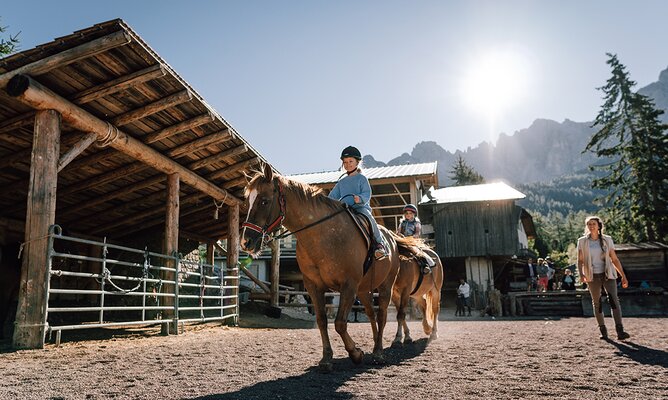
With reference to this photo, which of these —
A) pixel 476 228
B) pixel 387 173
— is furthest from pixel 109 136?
pixel 476 228

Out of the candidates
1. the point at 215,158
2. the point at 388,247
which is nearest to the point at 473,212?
the point at 215,158

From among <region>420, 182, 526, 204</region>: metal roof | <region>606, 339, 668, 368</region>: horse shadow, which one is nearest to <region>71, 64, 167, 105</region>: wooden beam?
<region>606, 339, 668, 368</region>: horse shadow

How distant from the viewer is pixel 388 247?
18.5 feet

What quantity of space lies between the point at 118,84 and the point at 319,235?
4.79m

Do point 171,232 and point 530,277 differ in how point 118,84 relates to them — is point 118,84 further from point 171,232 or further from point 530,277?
point 530,277

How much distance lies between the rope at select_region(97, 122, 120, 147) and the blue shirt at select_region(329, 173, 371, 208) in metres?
4.79

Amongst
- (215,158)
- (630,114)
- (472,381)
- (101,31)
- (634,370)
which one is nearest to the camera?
(472,381)

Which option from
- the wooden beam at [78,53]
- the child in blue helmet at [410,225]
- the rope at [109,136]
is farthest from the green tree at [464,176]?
the wooden beam at [78,53]

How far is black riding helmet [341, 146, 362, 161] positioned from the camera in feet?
19.2

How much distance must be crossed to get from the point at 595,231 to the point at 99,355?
7.85 meters

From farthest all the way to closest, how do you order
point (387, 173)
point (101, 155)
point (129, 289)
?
point (387, 173)
point (129, 289)
point (101, 155)

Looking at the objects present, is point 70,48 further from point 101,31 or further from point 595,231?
point 595,231

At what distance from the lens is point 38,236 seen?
603cm

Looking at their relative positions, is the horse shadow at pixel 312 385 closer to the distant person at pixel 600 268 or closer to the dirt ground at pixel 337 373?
the dirt ground at pixel 337 373
